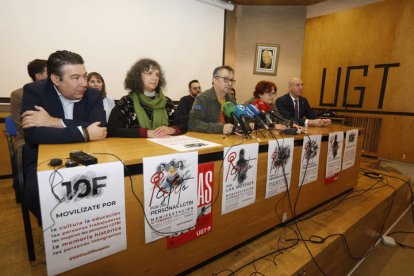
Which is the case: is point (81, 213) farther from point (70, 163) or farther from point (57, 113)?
point (57, 113)

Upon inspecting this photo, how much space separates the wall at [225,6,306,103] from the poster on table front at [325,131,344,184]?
298cm

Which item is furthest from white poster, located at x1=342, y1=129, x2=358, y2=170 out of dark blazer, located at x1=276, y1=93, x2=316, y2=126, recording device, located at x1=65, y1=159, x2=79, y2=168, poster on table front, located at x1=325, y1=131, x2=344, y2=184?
recording device, located at x1=65, y1=159, x2=79, y2=168

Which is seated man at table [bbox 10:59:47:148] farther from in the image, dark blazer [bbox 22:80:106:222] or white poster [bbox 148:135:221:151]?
white poster [bbox 148:135:221:151]

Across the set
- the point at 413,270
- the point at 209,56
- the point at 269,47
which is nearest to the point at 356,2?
the point at 269,47

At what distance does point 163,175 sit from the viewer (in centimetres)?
112

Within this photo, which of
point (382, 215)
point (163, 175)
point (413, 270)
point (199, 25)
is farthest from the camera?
point (199, 25)


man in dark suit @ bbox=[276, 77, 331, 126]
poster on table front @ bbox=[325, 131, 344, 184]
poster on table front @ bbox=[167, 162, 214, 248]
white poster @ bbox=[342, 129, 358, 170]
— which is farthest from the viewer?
man in dark suit @ bbox=[276, 77, 331, 126]

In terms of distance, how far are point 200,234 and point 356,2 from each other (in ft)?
15.9

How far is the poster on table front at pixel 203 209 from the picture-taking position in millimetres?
1261

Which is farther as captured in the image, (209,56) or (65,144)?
(209,56)

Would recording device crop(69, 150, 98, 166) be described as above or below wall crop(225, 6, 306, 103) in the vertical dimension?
below

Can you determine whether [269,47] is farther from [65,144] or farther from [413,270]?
[65,144]

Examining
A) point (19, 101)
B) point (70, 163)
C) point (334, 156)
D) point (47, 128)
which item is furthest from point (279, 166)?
point (19, 101)

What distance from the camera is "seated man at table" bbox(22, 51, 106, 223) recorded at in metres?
1.18
